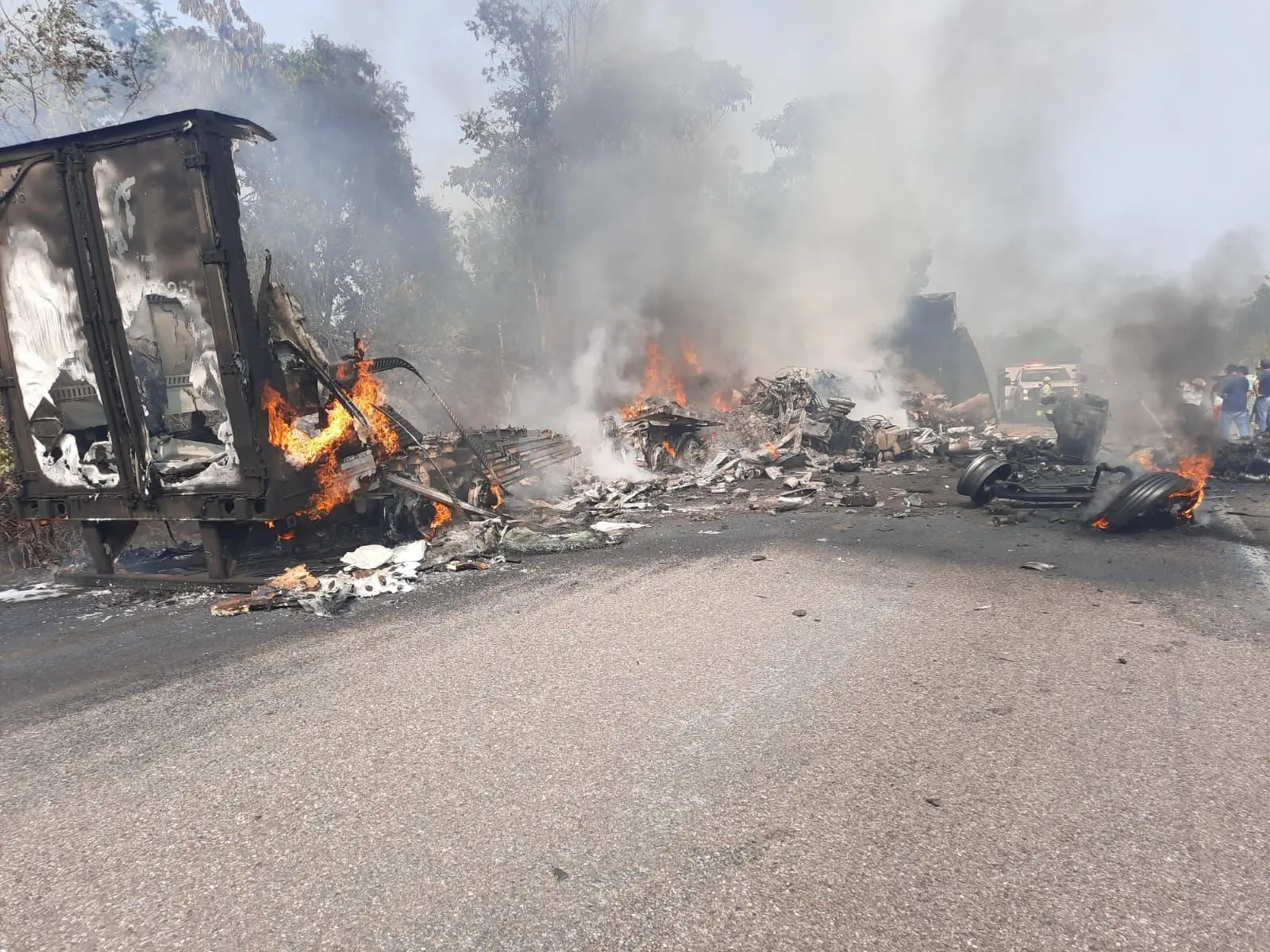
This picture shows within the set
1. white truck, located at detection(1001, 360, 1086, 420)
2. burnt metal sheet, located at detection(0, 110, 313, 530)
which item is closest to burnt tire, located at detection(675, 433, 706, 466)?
burnt metal sheet, located at detection(0, 110, 313, 530)

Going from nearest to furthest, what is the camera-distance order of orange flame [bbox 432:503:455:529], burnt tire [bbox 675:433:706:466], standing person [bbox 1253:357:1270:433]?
orange flame [bbox 432:503:455:529]
standing person [bbox 1253:357:1270:433]
burnt tire [bbox 675:433:706:466]

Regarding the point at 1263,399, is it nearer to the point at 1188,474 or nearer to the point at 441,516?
the point at 1188,474

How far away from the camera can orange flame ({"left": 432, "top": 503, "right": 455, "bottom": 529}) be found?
25.8ft

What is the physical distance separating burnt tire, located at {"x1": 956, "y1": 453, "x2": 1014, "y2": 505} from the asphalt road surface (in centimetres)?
380

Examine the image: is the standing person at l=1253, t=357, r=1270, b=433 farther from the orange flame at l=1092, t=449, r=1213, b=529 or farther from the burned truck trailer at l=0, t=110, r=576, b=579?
the burned truck trailer at l=0, t=110, r=576, b=579

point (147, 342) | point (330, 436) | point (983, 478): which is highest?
point (147, 342)

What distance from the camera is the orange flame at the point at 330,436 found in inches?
236

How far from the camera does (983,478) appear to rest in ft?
29.5

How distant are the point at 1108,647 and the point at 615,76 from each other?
91.4 ft

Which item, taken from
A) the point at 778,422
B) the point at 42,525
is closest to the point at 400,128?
the point at 778,422

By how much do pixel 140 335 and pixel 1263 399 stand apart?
60.4 feet

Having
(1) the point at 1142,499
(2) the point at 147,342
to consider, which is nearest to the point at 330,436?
(2) the point at 147,342

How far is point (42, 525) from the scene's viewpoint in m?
7.55

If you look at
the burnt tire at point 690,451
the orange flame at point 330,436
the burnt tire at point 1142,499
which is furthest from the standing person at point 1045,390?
the orange flame at point 330,436
